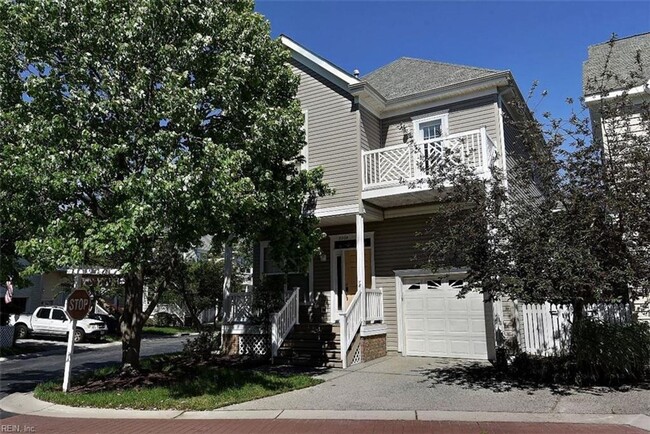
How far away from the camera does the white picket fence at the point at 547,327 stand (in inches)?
448

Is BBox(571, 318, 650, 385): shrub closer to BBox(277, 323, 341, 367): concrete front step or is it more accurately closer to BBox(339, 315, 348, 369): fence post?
BBox(339, 315, 348, 369): fence post

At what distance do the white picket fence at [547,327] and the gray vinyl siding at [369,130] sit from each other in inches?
253

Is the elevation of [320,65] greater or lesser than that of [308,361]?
greater

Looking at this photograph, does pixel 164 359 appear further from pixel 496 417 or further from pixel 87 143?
pixel 496 417

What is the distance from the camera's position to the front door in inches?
611

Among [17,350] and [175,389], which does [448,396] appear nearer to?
[175,389]

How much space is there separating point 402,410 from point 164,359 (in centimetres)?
872

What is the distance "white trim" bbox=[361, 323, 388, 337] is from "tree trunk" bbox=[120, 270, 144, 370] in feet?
18.8

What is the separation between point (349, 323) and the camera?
12836 millimetres

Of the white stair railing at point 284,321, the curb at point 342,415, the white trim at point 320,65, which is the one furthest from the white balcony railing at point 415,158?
the curb at point 342,415

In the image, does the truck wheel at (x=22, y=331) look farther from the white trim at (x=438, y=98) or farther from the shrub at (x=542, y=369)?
the shrub at (x=542, y=369)

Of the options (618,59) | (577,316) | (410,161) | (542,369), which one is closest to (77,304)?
(410,161)

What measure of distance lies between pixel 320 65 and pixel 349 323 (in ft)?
26.4

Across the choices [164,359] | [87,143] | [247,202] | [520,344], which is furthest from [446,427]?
[164,359]
